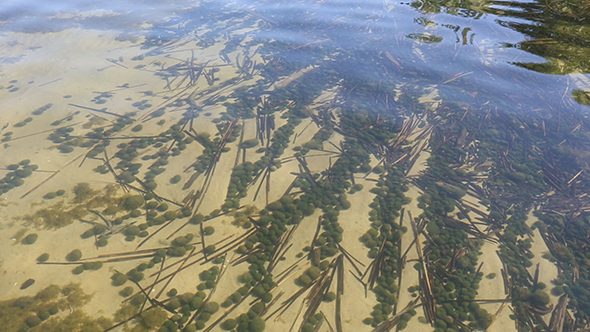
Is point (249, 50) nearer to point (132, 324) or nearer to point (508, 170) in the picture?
point (508, 170)

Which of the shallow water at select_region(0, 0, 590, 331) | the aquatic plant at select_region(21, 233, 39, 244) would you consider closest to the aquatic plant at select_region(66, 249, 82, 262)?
the shallow water at select_region(0, 0, 590, 331)

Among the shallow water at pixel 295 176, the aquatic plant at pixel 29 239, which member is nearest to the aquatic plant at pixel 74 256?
the shallow water at pixel 295 176

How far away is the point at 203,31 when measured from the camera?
8.84 meters

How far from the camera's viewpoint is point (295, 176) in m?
5.15

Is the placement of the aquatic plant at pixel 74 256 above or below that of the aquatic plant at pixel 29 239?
below

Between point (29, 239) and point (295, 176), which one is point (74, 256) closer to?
point (29, 239)

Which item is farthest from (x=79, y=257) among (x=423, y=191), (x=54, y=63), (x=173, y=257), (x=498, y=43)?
(x=498, y=43)

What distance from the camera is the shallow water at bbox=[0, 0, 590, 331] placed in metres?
3.68

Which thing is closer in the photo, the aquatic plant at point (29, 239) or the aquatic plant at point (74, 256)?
the aquatic plant at point (74, 256)

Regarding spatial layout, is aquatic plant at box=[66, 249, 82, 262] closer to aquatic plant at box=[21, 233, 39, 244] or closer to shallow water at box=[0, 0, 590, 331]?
shallow water at box=[0, 0, 590, 331]

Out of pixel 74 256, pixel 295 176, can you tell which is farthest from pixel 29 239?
pixel 295 176

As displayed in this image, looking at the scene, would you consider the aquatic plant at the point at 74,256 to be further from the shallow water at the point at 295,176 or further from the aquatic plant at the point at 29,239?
the aquatic plant at the point at 29,239

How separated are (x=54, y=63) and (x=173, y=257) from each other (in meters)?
5.73

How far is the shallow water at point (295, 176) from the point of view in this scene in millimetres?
3678
